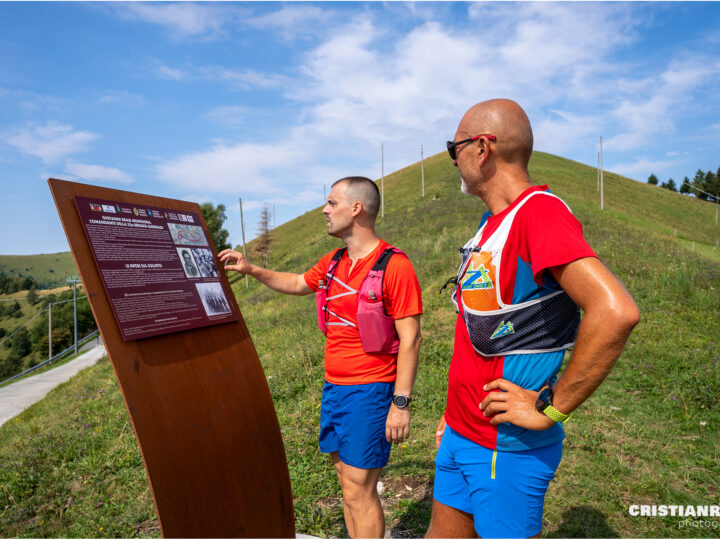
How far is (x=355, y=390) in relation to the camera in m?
2.84

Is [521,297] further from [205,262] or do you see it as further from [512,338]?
[205,262]

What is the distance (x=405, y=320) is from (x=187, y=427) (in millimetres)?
1340

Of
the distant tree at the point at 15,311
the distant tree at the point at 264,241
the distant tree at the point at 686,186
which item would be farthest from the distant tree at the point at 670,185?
the distant tree at the point at 15,311

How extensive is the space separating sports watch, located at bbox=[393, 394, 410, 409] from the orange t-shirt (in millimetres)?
186

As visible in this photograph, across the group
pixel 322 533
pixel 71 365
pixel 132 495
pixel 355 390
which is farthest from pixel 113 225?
pixel 71 365

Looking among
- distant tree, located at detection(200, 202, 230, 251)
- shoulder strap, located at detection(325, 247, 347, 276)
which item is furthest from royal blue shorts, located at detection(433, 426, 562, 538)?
distant tree, located at detection(200, 202, 230, 251)

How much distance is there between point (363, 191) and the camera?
3109mm

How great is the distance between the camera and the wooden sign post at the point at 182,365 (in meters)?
2.11

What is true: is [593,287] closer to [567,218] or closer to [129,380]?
[567,218]

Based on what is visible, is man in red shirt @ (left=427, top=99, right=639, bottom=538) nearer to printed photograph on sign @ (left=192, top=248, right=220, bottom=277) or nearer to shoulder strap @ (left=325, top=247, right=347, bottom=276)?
shoulder strap @ (left=325, top=247, right=347, bottom=276)

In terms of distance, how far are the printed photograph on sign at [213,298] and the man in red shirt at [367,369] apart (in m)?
0.68

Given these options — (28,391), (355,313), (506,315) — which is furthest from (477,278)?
(28,391)

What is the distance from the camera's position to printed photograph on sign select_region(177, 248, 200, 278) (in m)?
2.62

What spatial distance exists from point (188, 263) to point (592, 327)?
2115 millimetres
